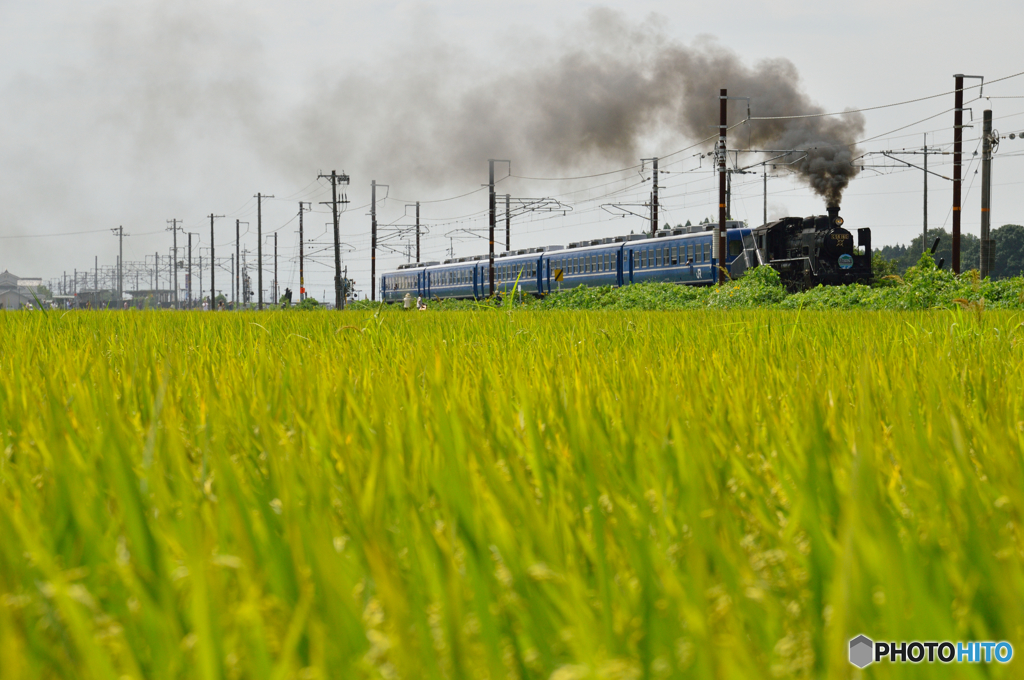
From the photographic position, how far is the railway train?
2570cm

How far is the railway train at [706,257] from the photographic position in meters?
25.7

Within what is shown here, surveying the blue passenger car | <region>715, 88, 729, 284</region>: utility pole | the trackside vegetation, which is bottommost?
the trackside vegetation

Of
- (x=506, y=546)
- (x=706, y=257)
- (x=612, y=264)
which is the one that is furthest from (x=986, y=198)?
(x=506, y=546)

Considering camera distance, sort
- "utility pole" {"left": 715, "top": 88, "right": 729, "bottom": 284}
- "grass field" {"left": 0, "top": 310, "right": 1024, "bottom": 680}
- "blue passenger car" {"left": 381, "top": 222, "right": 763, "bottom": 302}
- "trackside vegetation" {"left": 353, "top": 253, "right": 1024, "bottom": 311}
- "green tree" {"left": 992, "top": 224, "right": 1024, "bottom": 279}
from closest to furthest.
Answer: "grass field" {"left": 0, "top": 310, "right": 1024, "bottom": 680} → "trackside vegetation" {"left": 353, "top": 253, "right": 1024, "bottom": 311} → "utility pole" {"left": 715, "top": 88, "right": 729, "bottom": 284} → "blue passenger car" {"left": 381, "top": 222, "right": 763, "bottom": 302} → "green tree" {"left": 992, "top": 224, "right": 1024, "bottom": 279}

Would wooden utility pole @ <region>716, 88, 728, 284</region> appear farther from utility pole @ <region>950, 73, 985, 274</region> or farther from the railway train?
utility pole @ <region>950, 73, 985, 274</region>

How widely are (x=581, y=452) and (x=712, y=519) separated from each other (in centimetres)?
25

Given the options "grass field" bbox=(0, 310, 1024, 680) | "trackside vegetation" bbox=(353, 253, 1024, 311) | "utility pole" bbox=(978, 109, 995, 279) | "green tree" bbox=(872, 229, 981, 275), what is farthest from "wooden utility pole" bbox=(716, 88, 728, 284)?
"green tree" bbox=(872, 229, 981, 275)

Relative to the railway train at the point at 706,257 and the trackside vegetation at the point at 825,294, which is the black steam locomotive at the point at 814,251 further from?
the trackside vegetation at the point at 825,294

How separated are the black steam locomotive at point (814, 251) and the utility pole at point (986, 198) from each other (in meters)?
5.25

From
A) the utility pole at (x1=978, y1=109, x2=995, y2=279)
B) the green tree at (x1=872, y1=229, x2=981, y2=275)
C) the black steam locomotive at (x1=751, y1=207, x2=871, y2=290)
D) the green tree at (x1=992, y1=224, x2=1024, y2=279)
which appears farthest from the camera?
the green tree at (x1=992, y1=224, x2=1024, y2=279)

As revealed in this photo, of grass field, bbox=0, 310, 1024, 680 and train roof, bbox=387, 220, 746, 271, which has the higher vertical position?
train roof, bbox=387, 220, 746, 271

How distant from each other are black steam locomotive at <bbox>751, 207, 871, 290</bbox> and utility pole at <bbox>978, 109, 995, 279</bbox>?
17.2ft

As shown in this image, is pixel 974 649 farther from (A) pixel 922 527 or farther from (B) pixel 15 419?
(B) pixel 15 419

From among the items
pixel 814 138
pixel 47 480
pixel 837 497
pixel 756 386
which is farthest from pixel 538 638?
pixel 814 138
